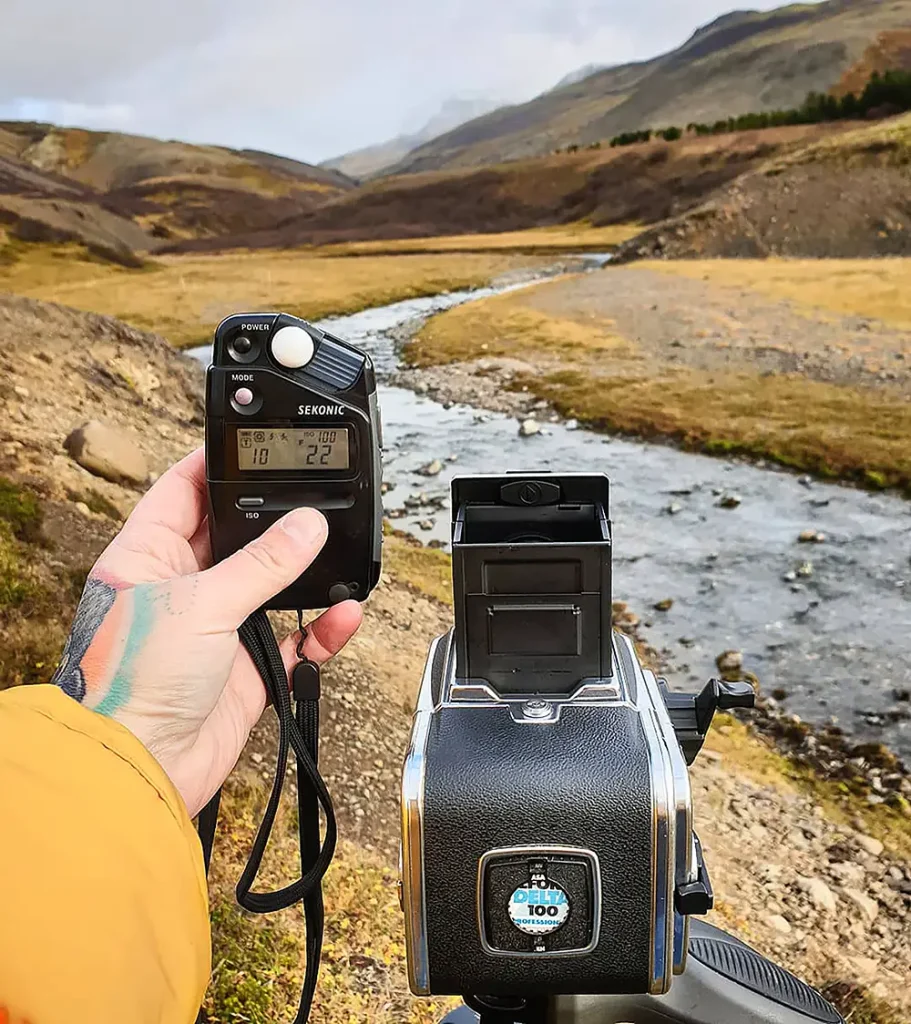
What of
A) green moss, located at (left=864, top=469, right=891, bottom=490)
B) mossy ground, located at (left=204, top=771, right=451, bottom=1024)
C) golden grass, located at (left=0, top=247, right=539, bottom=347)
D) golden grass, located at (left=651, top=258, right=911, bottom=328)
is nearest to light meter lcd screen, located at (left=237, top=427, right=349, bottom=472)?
mossy ground, located at (left=204, top=771, right=451, bottom=1024)

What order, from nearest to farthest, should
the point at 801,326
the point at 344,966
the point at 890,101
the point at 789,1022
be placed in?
the point at 789,1022, the point at 344,966, the point at 801,326, the point at 890,101

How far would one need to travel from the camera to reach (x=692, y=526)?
498cm

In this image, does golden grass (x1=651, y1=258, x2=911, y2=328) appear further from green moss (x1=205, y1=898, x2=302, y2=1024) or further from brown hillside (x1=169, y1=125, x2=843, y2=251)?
green moss (x1=205, y1=898, x2=302, y2=1024)

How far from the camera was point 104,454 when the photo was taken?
3.36 metres

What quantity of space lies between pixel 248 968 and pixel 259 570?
42.3 inches

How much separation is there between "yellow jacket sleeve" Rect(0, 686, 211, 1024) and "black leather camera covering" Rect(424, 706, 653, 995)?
198 mm

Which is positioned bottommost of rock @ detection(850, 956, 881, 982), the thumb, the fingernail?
rock @ detection(850, 956, 881, 982)

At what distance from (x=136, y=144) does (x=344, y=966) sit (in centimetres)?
1843

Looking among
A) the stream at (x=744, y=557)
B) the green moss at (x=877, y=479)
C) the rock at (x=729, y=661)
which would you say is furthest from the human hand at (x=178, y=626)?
the green moss at (x=877, y=479)

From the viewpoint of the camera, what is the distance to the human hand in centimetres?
80

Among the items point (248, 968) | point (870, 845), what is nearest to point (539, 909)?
point (248, 968)

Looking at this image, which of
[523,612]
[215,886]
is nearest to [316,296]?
[215,886]

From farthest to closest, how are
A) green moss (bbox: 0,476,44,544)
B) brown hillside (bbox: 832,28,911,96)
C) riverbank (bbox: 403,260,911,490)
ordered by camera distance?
brown hillside (bbox: 832,28,911,96), riverbank (bbox: 403,260,911,490), green moss (bbox: 0,476,44,544)

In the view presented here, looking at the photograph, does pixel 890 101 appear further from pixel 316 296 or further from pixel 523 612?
pixel 523 612
